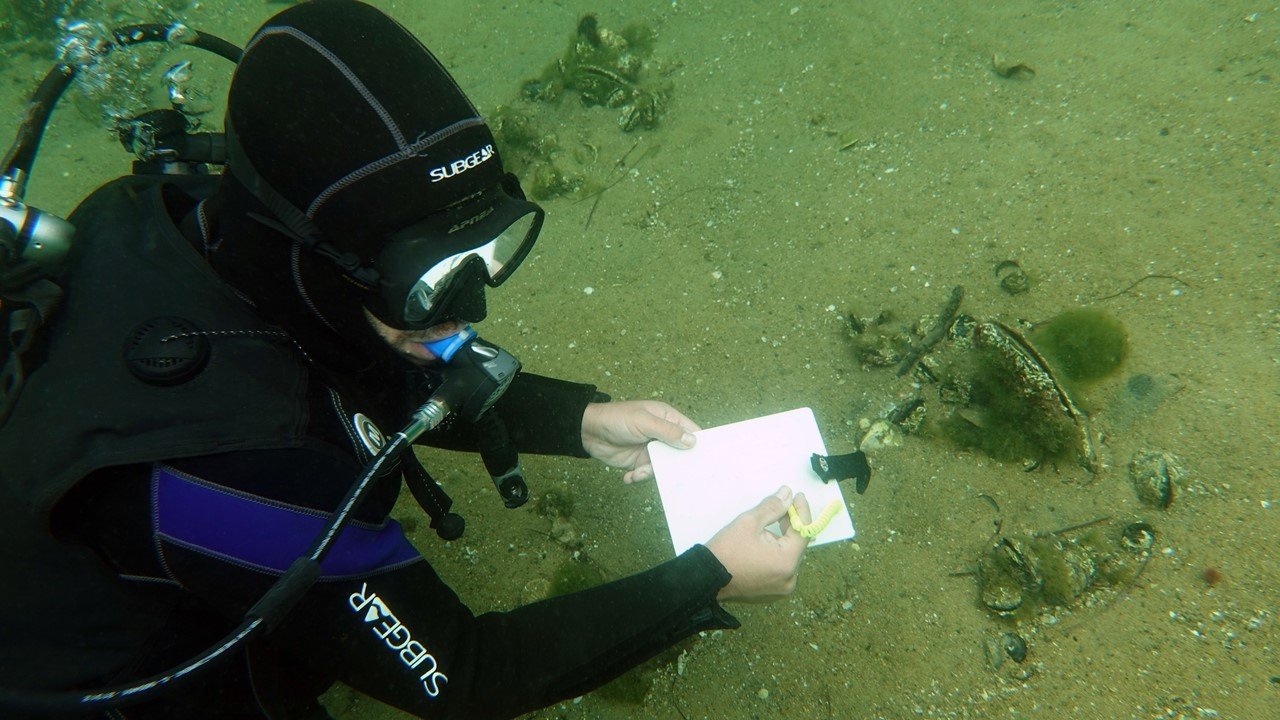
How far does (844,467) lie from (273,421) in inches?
86.0

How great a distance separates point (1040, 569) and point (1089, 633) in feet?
1.11

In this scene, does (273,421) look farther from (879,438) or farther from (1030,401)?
(1030,401)

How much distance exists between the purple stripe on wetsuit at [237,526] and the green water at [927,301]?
2.09m

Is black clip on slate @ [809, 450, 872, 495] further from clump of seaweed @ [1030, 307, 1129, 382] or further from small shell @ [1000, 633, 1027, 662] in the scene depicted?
clump of seaweed @ [1030, 307, 1129, 382]

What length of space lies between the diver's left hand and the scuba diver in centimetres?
85

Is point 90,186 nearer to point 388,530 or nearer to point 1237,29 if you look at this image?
point 388,530

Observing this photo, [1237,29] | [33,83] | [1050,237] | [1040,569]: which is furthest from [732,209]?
[33,83]

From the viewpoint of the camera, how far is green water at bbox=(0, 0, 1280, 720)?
9.46ft

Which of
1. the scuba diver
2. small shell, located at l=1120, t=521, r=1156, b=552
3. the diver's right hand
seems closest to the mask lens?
the scuba diver

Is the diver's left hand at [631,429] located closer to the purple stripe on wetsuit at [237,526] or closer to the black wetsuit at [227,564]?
the black wetsuit at [227,564]

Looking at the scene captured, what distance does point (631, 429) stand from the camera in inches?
110

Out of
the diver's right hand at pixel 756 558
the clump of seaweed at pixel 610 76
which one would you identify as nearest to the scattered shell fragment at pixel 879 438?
the diver's right hand at pixel 756 558

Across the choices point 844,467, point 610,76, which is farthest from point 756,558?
point 610,76

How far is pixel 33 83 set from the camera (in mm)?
7094
